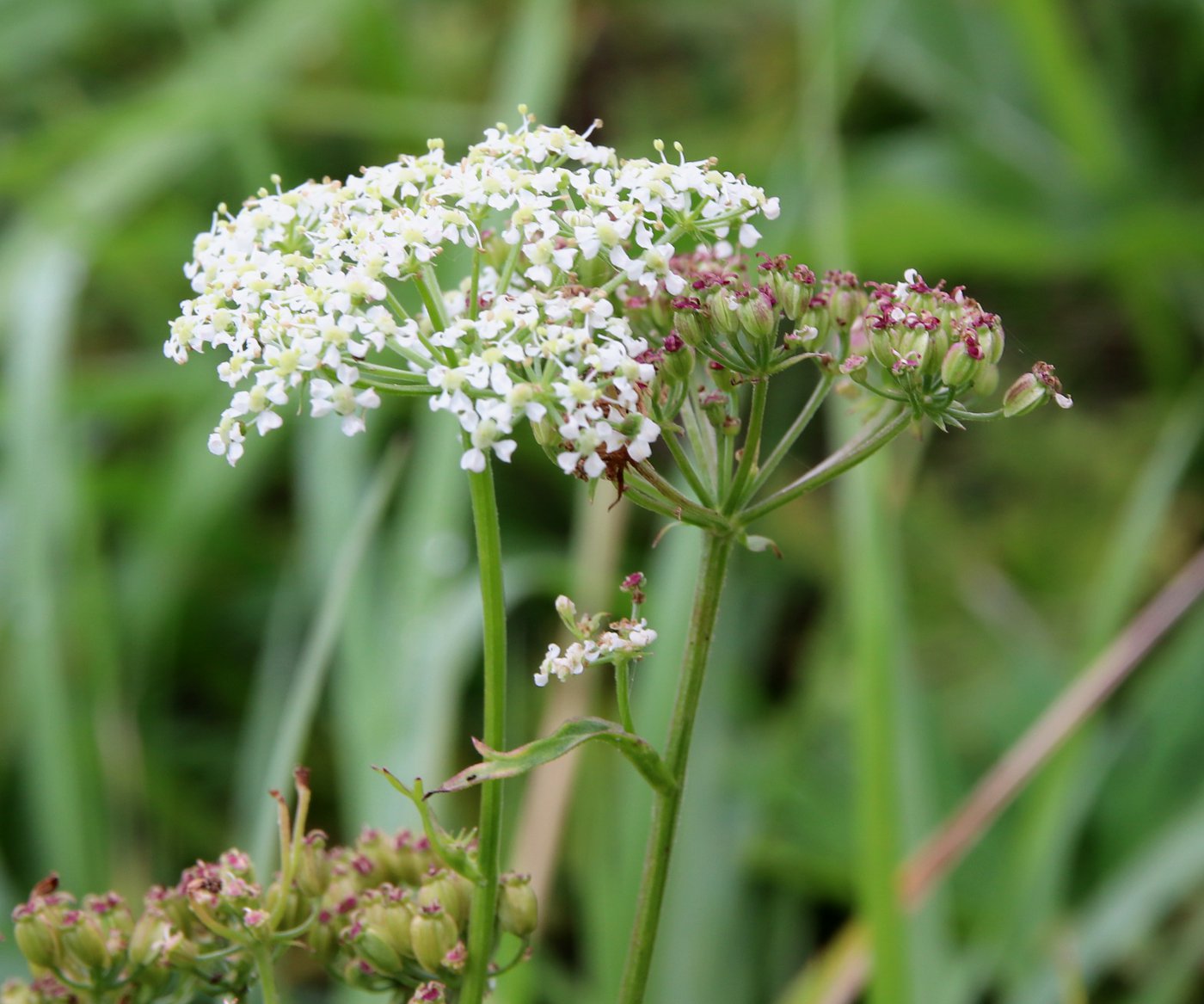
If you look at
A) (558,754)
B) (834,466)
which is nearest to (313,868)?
(558,754)

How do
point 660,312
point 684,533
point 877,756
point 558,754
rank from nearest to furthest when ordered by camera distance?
1. point 558,754
2. point 660,312
3. point 877,756
4. point 684,533

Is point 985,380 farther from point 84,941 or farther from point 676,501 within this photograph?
point 84,941

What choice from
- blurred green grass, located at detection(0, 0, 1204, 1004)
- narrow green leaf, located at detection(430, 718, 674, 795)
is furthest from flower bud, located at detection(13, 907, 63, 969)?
blurred green grass, located at detection(0, 0, 1204, 1004)

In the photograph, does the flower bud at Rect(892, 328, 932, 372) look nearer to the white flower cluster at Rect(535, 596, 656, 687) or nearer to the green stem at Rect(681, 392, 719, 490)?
the green stem at Rect(681, 392, 719, 490)

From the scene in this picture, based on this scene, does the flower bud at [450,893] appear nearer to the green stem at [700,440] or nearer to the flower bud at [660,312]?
the green stem at [700,440]

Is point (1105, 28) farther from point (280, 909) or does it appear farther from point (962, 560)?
point (280, 909)

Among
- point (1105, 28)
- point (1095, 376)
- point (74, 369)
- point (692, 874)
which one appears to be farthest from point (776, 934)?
point (1105, 28)

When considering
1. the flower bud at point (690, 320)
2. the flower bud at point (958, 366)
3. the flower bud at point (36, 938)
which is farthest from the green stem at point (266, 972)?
the flower bud at point (958, 366)
